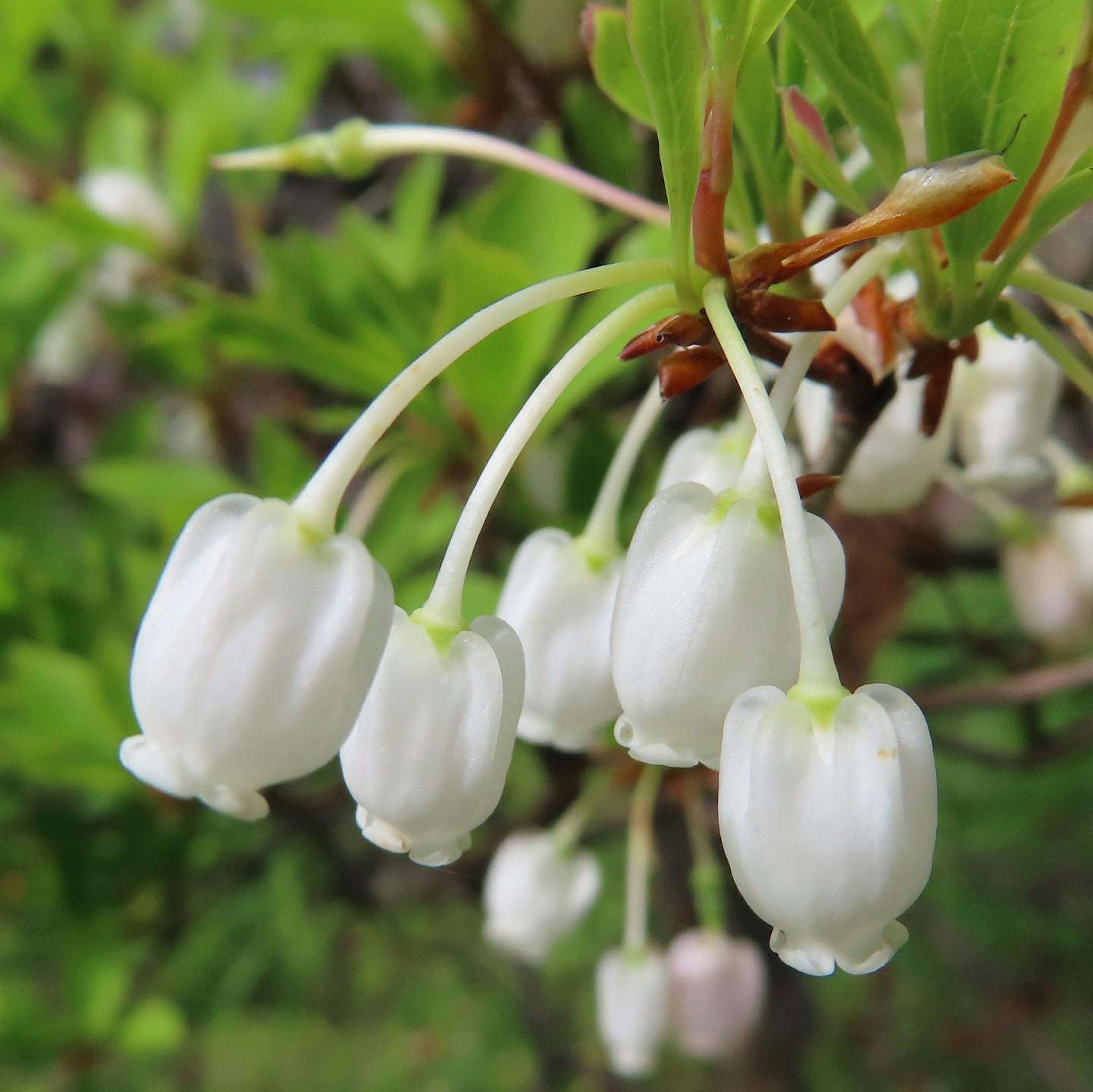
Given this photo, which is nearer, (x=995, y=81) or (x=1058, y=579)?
(x=995, y=81)

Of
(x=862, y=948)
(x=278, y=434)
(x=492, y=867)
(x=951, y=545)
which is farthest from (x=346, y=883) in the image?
(x=862, y=948)

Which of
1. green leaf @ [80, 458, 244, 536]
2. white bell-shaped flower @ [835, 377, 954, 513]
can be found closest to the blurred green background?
green leaf @ [80, 458, 244, 536]

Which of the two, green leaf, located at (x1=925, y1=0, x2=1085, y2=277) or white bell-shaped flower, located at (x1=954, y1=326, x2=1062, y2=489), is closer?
green leaf, located at (x1=925, y1=0, x2=1085, y2=277)

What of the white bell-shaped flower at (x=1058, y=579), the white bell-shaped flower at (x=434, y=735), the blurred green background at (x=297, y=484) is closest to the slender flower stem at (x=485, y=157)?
the blurred green background at (x=297, y=484)

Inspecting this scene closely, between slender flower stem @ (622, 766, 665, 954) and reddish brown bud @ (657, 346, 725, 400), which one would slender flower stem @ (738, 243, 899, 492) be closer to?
reddish brown bud @ (657, 346, 725, 400)

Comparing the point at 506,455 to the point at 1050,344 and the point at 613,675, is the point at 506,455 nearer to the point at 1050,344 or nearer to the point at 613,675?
the point at 613,675

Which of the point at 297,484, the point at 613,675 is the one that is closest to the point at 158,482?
the point at 297,484
